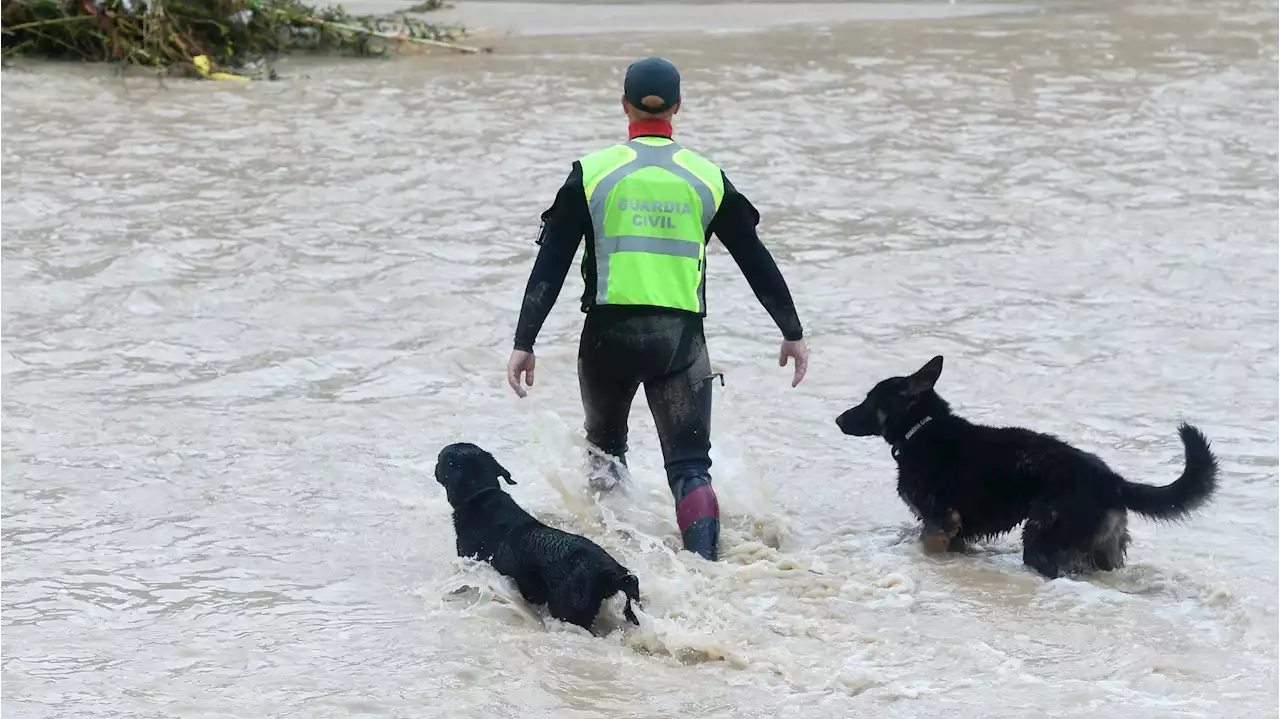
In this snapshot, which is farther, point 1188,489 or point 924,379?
point 924,379

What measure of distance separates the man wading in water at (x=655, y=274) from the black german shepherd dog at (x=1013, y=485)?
22.7 inches

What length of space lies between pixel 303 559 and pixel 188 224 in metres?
5.58

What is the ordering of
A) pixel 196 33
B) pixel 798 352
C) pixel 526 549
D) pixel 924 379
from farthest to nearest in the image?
pixel 196 33, pixel 924 379, pixel 798 352, pixel 526 549

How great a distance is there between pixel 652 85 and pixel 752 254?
75 cm

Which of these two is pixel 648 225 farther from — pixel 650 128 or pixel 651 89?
pixel 651 89

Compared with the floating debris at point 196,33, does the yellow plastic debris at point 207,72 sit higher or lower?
lower

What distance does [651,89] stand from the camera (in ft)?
17.9

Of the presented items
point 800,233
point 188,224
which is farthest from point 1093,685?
point 188,224

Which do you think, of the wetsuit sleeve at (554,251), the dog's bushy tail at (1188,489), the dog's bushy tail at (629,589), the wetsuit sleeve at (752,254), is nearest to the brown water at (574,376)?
the dog's bushy tail at (629,589)

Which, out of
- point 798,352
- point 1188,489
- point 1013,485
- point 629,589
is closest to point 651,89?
point 798,352

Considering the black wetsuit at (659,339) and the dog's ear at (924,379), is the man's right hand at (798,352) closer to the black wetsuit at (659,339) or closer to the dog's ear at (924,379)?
the black wetsuit at (659,339)

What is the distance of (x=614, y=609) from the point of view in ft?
16.5

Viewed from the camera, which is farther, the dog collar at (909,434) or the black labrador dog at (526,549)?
the dog collar at (909,434)

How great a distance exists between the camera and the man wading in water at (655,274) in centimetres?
549
